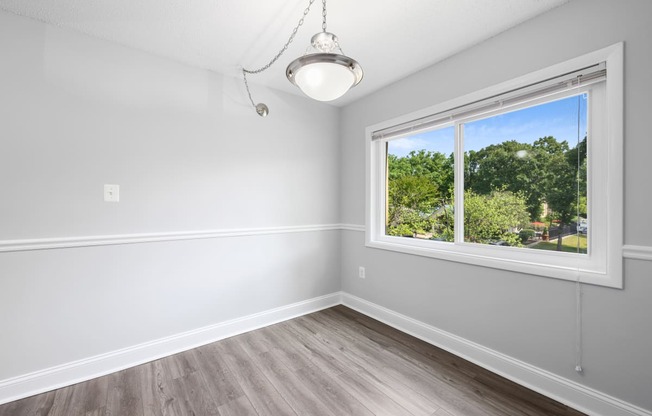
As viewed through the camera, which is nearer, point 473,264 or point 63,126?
point 63,126

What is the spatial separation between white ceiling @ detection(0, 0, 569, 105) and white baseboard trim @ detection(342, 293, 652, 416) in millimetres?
2234

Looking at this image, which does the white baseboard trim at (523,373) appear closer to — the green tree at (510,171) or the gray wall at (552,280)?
the gray wall at (552,280)

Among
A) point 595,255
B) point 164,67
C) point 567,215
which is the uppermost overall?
point 164,67

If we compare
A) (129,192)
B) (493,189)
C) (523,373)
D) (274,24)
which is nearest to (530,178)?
(493,189)

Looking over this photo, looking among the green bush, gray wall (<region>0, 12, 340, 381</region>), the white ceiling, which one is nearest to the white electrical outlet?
gray wall (<region>0, 12, 340, 381</region>)

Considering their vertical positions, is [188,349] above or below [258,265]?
below

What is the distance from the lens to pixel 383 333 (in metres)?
2.56

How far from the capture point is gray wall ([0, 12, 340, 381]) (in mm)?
1762

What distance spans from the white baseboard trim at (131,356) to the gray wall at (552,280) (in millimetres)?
1219

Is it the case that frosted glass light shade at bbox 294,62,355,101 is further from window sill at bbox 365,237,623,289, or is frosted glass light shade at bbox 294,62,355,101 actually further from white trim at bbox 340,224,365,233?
white trim at bbox 340,224,365,233

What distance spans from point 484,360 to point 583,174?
1400mm

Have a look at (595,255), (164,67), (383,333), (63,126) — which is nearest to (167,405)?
(383,333)

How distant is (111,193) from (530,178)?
2.94m

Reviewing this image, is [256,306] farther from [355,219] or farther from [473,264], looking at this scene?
[473,264]
